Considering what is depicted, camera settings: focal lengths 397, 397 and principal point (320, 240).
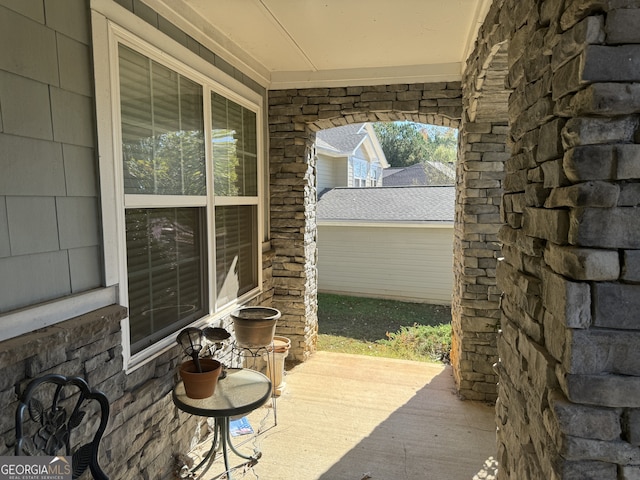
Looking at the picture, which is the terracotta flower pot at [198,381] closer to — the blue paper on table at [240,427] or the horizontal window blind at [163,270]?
the horizontal window blind at [163,270]

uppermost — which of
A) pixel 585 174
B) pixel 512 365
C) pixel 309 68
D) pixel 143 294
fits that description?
pixel 309 68

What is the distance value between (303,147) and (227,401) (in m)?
2.61

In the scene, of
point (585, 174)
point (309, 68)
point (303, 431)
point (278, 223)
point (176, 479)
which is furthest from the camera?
point (278, 223)

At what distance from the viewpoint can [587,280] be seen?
3.48 feet

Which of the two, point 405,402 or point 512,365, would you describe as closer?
point 512,365

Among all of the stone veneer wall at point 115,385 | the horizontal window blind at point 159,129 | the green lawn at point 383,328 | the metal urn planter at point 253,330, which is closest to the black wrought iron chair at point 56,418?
the stone veneer wall at point 115,385

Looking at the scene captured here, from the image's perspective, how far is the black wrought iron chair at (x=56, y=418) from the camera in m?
1.46

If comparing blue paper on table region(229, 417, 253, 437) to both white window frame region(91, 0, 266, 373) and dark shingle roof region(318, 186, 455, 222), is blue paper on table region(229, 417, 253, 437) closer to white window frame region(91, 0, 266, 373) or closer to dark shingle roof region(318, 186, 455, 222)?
white window frame region(91, 0, 266, 373)

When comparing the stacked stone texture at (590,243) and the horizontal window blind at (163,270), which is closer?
the stacked stone texture at (590,243)

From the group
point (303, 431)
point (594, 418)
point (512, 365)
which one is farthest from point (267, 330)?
point (594, 418)

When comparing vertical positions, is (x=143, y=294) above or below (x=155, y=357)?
above

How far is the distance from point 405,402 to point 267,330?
142 centimetres

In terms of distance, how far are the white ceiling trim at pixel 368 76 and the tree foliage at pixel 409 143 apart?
2043 centimetres

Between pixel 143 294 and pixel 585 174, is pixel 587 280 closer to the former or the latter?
pixel 585 174
